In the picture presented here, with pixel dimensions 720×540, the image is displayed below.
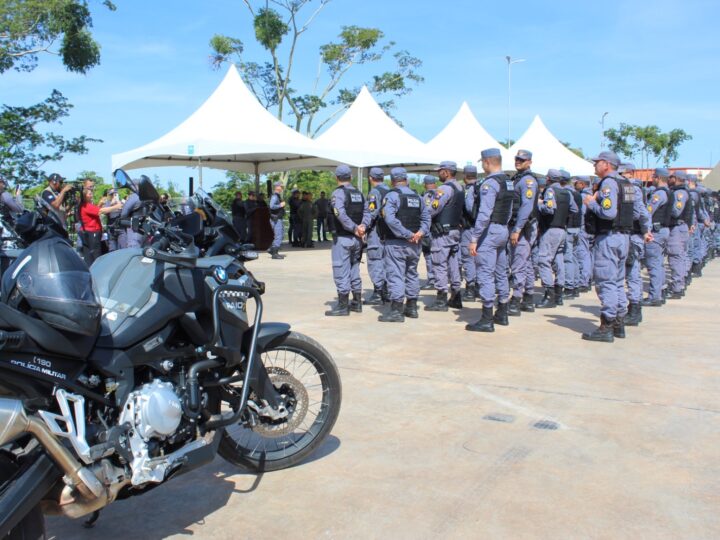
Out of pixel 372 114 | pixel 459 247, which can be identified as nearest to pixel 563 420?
pixel 459 247

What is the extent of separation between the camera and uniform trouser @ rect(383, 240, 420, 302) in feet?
26.3

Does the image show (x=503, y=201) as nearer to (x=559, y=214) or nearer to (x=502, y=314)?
(x=502, y=314)

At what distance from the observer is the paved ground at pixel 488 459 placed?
10.0ft

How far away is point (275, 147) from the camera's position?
58.0ft

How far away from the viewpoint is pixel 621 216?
6984mm

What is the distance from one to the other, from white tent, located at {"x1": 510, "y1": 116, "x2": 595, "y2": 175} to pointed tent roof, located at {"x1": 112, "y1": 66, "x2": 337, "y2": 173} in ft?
36.1

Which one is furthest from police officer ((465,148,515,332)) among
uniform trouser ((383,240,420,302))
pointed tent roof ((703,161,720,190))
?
pointed tent roof ((703,161,720,190))

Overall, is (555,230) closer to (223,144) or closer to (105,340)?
(105,340)

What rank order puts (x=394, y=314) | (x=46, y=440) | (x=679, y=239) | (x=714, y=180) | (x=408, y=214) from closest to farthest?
(x=46, y=440), (x=394, y=314), (x=408, y=214), (x=679, y=239), (x=714, y=180)

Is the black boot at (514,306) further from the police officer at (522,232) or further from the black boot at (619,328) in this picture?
the black boot at (619,328)

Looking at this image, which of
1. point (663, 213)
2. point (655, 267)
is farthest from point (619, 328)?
point (663, 213)

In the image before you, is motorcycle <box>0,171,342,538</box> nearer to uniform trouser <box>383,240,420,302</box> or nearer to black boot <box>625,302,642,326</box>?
uniform trouser <box>383,240,420,302</box>

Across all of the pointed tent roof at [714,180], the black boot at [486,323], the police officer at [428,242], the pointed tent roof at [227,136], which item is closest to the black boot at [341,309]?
the police officer at [428,242]

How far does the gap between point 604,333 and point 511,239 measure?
5.06 feet
